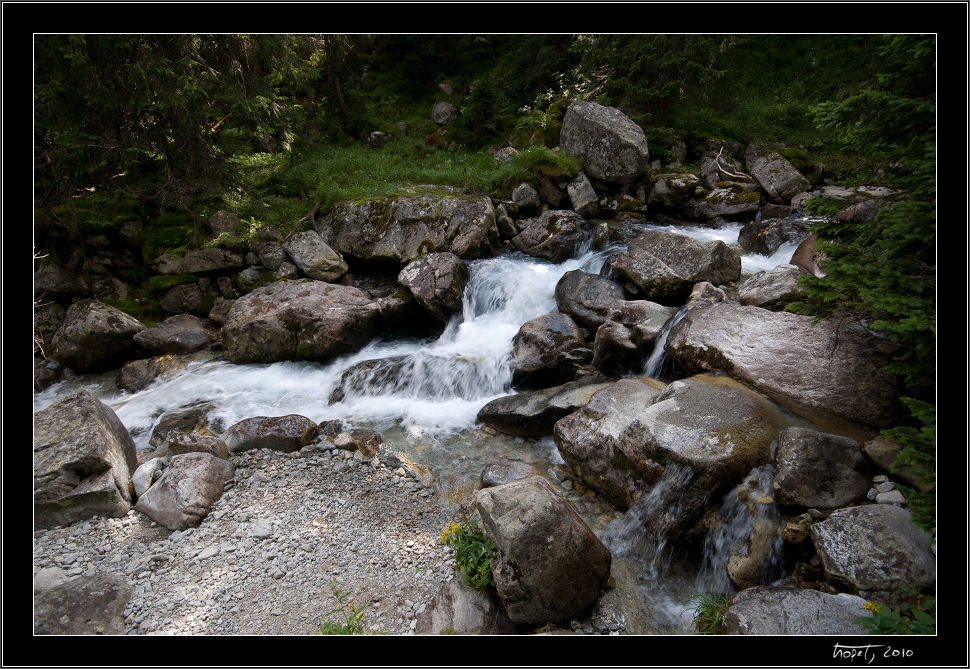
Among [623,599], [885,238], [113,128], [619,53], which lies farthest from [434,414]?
[619,53]

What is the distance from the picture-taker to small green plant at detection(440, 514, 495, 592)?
159 inches

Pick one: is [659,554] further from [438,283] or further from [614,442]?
[438,283]

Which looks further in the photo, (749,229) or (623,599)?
(749,229)

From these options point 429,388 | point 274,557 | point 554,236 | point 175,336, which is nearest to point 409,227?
point 554,236

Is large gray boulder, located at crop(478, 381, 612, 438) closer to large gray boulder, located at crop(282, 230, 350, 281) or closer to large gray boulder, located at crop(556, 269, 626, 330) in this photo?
large gray boulder, located at crop(556, 269, 626, 330)

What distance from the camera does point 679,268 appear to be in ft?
28.9

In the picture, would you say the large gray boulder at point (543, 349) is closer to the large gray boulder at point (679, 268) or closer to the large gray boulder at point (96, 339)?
the large gray boulder at point (679, 268)

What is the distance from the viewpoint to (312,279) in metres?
10.9

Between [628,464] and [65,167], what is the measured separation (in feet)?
37.2

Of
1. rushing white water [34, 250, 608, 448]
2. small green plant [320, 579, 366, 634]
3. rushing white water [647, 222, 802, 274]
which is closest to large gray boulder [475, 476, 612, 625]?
small green plant [320, 579, 366, 634]

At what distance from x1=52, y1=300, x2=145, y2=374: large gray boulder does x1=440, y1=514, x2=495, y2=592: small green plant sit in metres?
8.69

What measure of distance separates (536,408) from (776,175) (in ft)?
38.6

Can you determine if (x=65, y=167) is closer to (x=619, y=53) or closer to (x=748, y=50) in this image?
(x=619, y=53)

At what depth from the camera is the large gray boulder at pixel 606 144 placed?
13078mm
